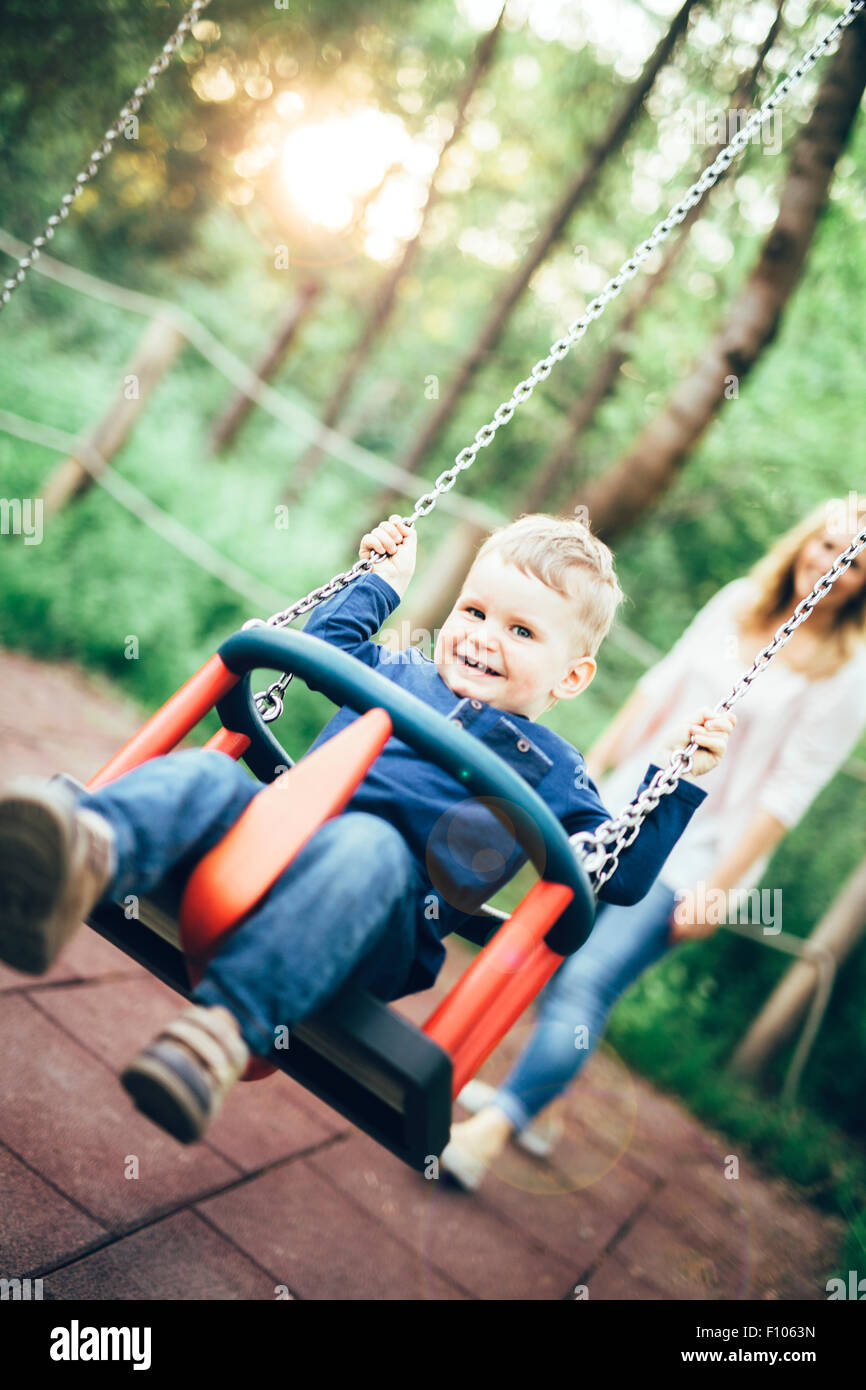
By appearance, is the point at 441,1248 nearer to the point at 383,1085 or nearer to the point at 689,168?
the point at 383,1085

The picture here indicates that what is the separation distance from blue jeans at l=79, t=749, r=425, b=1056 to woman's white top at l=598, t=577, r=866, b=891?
53.6 inches

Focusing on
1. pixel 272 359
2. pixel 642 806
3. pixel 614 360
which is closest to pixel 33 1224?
pixel 642 806

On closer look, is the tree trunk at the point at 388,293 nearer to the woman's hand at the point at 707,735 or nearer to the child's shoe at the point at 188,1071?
the woman's hand at the point at 707,735

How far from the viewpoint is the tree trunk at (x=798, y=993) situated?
12.5 ft

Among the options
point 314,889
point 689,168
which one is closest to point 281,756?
point 314,889

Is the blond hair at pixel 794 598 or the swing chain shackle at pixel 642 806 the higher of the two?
the blond hair at pixel 794 598

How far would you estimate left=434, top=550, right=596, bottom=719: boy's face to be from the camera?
5.78 feet

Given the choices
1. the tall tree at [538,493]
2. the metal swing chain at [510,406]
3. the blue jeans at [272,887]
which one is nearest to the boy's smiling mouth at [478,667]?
the metal swing chain at [510,406]

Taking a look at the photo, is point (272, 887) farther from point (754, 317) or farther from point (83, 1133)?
point (754, 317)

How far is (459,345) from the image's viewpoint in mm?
15750

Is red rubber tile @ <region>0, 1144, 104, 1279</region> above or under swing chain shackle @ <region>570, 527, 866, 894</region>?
under

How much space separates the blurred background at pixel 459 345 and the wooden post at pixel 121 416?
0.02 metres

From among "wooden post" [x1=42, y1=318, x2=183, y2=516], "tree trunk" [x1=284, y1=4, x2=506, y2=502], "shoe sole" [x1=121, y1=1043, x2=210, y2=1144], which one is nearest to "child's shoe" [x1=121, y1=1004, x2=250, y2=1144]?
"shoe sole" [x1=121, y1=1043, x2=210, y2=1144]

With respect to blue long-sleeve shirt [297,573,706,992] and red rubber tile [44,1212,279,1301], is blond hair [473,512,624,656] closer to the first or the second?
blue long-sleeve shirt [297,573,706,992]
